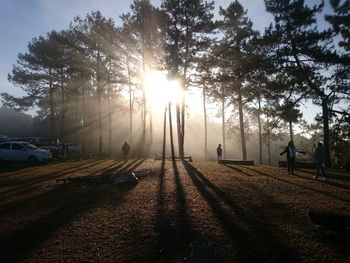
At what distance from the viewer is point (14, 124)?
93750 mm

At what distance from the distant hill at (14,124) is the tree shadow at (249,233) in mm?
68645

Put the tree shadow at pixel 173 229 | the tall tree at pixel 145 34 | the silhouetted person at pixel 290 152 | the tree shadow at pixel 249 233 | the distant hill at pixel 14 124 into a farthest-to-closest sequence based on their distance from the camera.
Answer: the distant hill at pixel 14 124
the tall tree at pixel 145 34
the silhouetted person at pixel 290 152
the tree shadow at pixel 173 229
the tree shadow at pixel 249 233

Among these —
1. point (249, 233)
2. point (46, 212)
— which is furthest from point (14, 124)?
point (249, 233)

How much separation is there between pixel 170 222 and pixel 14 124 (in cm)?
9257

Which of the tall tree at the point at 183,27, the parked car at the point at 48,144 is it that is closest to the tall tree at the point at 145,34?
the tall tree at the point at 183,27

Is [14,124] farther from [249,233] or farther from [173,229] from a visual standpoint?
[249,233]

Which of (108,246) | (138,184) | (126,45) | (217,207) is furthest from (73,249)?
(126,45)

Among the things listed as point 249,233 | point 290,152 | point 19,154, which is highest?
point 19,154

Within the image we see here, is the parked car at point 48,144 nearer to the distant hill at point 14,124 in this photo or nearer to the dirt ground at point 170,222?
the dirt ground at point 170,222

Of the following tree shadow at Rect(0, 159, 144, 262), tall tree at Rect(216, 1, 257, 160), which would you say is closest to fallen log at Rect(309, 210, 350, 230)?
tree shadow at Rect(0, 159, 144, 262)

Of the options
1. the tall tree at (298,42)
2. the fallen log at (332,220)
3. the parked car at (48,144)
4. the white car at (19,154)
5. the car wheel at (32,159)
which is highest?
the tall tree at (298,42)

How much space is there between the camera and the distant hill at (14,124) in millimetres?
81250

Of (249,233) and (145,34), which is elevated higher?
(145,34)

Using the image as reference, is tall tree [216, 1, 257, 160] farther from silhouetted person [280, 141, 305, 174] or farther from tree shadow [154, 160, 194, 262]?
tree shadow [154, 160, 194, 262]
